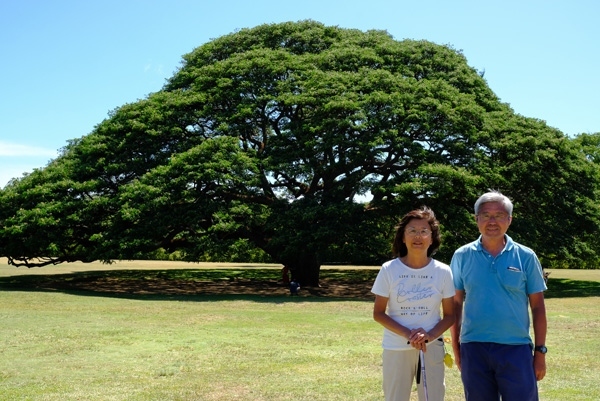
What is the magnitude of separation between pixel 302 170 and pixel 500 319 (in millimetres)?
17371

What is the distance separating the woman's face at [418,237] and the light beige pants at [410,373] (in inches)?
26.3

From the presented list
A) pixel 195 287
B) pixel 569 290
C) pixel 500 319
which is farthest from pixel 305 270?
pixel 500 319

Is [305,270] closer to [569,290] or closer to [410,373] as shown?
[569,290]

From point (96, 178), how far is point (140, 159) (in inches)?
71.2

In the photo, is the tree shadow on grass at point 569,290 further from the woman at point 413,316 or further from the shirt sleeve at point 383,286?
the shirt sleeve at point 383,286

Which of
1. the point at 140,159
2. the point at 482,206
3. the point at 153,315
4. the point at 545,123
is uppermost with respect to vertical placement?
the point at 545,123

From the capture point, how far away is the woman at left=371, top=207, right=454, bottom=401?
4.37 m

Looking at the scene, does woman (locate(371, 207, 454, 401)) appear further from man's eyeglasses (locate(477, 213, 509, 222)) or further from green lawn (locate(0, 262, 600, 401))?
green lawn (locate(0, 262, 600, 401))

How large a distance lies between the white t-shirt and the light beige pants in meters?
0.08

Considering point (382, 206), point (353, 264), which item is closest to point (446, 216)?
point (382, 206)

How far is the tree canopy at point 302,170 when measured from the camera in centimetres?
2039

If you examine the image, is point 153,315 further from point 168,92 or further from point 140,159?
point 168,92

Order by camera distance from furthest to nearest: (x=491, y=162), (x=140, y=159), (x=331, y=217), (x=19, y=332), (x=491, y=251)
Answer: (x=140, y=159)
(x=491, y=162)
(x=331, y=217)
(x=19, y=332)
(x=491, y=251)

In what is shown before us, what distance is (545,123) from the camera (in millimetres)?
24438
